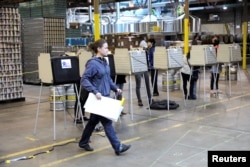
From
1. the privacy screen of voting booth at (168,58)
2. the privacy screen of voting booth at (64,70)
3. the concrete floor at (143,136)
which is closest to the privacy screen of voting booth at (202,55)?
the privacy screen of voting booth at (168,58)

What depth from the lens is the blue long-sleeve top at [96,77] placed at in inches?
181

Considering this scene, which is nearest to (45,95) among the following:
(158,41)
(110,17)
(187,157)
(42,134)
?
(42,134)

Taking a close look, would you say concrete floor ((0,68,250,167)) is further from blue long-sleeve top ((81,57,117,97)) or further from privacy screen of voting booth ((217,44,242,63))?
privacy screen of voting booth ((217,44,242,63))

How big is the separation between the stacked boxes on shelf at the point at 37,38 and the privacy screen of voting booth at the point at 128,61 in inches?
250

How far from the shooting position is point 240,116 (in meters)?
7.09

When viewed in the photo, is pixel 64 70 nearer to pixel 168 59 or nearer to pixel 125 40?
pixel 168 59

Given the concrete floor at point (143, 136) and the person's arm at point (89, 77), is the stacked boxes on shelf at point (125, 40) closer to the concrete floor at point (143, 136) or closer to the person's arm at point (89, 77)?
the concrete floor at point (143, 136)

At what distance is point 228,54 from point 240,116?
2681mm

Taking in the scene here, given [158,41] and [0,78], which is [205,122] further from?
[158,41]

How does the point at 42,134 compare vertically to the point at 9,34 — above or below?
below

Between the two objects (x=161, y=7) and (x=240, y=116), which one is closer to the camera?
(x=240, y=116)

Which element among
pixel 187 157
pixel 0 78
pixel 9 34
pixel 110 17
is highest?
pixel 110 17

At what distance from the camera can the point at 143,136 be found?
5.73 metres

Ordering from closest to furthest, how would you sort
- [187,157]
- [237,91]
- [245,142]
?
[187,157] → [245,142] → [237,91]
